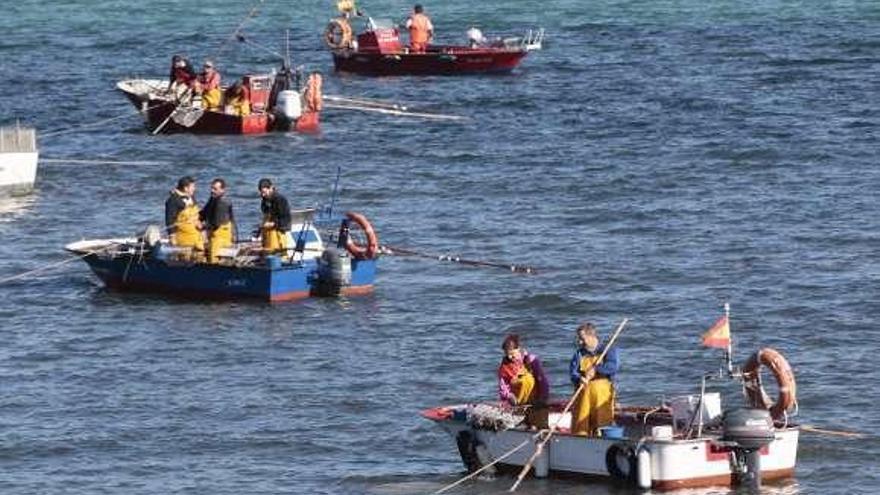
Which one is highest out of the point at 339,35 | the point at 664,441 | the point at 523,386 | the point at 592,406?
the point at 339,35

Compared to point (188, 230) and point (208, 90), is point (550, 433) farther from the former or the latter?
point (208, 90)

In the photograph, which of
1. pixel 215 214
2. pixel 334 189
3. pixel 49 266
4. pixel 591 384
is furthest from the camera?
pixel 334 189

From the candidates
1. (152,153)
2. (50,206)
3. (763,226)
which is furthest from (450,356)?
(152,153)

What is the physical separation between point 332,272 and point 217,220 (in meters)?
1.83

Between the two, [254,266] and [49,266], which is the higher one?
[254,266]

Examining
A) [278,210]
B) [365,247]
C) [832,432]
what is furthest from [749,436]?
[365,247]

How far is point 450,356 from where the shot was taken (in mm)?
35656

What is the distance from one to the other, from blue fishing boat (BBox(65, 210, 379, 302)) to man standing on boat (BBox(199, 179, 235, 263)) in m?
0.13

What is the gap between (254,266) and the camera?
125 ft

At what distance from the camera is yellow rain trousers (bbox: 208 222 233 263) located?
38281 millimetres

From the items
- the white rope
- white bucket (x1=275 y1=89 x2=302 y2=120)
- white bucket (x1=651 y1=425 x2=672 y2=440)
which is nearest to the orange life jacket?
white bucket (x1=275 y1=89 x2=302 y2=120)

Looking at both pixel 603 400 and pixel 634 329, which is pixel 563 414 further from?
pixel 634 329

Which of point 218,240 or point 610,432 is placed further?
point 218,240

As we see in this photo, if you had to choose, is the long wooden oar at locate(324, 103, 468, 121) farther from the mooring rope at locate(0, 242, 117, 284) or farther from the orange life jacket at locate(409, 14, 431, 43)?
the mooring rope at locate(0, 242, 117, 284)
